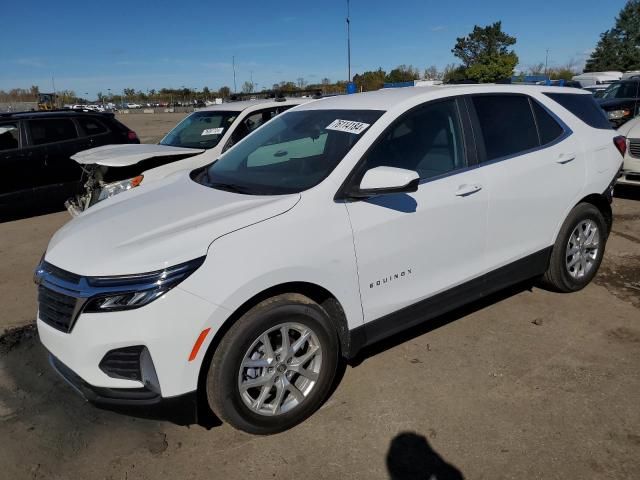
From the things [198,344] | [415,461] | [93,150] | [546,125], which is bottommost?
[415,461]

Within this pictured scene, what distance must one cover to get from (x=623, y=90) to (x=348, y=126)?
14060 millimetres

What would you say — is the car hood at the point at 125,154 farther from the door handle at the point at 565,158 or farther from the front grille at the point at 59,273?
the door handle at the point at 565,158

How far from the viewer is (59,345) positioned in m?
2.51

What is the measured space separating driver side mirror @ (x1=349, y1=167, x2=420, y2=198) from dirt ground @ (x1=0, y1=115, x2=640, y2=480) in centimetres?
127

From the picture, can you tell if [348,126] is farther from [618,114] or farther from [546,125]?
[618,114]

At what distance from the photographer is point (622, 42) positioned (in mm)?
79688

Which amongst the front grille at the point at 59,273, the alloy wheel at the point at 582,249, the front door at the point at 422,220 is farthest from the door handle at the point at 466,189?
the front grille at the point at 59,273

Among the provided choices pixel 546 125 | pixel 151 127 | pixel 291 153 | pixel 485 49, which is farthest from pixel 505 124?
pixel 485 49

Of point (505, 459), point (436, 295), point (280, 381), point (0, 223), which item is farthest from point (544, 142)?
point (0, 223)

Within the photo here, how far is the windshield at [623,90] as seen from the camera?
13654 millimetres

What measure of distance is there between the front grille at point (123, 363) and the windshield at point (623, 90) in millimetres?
15140

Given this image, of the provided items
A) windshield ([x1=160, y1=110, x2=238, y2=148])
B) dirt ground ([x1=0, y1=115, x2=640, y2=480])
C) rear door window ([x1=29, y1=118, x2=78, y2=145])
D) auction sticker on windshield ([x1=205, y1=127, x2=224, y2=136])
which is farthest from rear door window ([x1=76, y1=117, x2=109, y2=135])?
dirt ground ([x1=0, y1=115, x2=640, y2=480])

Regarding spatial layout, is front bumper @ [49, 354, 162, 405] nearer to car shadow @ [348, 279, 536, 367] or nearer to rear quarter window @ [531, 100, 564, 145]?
car shadow @ [348, 279, 536, 367]

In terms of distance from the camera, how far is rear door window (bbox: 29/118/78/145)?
27.0 ft
